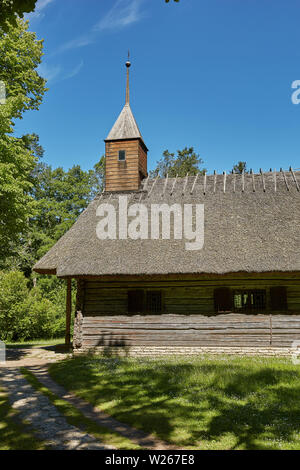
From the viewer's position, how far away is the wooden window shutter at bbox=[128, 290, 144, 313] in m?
15.5

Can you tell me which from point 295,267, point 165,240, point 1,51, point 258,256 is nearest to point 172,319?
point 165,240

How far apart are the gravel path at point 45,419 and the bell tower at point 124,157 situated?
12332 millimetres

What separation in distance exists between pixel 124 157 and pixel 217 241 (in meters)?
8.86

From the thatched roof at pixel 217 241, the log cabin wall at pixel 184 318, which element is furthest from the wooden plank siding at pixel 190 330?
the thatched roof at pixel 217 241

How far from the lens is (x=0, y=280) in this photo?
2617 centimetres

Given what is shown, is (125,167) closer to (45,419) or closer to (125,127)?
(125,127)

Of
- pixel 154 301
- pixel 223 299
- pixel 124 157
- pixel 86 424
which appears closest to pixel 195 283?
pixel 223 299

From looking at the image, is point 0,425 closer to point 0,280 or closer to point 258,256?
point 258,256

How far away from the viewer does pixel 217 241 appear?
14844 millimetres

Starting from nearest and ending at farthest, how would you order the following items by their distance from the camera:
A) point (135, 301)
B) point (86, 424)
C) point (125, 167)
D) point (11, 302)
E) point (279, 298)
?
point (86, 424), point (279, 298), point (135, 301), point (125, 167), point (11, 302)

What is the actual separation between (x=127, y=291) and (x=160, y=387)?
6665mm

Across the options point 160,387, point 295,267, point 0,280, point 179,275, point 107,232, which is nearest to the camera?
point 160,387

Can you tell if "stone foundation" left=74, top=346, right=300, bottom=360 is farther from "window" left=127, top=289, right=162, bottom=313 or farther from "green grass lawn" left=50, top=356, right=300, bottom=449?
"green grass lawn" left=50, top=356, right=300, bottom=449

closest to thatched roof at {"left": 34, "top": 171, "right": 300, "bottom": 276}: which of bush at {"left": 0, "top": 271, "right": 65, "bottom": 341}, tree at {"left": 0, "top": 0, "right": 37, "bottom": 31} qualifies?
tree at {"left": 0, "top": 0, "right": 37, "bottom": 31}
